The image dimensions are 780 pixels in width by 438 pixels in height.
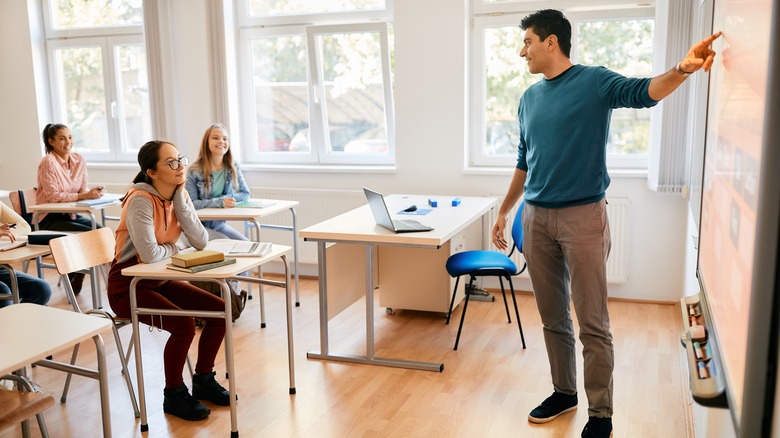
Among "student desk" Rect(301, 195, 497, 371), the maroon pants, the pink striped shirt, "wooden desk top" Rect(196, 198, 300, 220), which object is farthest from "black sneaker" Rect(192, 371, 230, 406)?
the pink striped shirt

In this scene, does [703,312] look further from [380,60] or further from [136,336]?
[380,60]

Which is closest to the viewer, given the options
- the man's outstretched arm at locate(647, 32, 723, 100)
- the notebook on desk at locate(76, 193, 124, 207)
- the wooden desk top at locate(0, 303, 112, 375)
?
the man's outstretched arm at locate(647, 32, 723, 100)

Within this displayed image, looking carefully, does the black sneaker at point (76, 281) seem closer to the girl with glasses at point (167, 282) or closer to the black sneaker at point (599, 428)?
the girl with glasses at point (167, 282)

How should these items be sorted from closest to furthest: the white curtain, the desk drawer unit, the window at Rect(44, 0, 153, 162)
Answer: the white curtain, the desk drawer unit, the window at Rect(44, 0, 153, 162)

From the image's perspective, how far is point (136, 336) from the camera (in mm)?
3041

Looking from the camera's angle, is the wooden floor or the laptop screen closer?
the wooden floor

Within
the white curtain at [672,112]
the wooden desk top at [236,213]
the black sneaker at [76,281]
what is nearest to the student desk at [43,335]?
the wooden desk top at [236,213]

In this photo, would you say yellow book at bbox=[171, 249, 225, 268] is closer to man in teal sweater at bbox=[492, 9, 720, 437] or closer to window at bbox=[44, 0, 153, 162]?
man in teal sweater at bbox=[492, 9, 720, 437]

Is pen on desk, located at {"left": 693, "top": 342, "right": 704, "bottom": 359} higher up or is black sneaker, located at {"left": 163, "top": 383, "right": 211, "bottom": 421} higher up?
pen on desk, located at {"left": 693, "top": 342, "right": 704, "bottom": 359}

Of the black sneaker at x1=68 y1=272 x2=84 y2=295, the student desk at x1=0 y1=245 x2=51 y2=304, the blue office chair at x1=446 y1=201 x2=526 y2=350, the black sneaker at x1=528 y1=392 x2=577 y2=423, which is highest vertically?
the student desk at x1=0 y1=245 x2=51 y2=304

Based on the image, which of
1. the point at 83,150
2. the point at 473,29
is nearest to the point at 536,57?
the point at 473,29

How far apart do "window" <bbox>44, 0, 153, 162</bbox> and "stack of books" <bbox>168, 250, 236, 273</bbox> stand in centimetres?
381

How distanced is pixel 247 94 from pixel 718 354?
16.9ft

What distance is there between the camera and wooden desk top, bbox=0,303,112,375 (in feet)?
6.42
